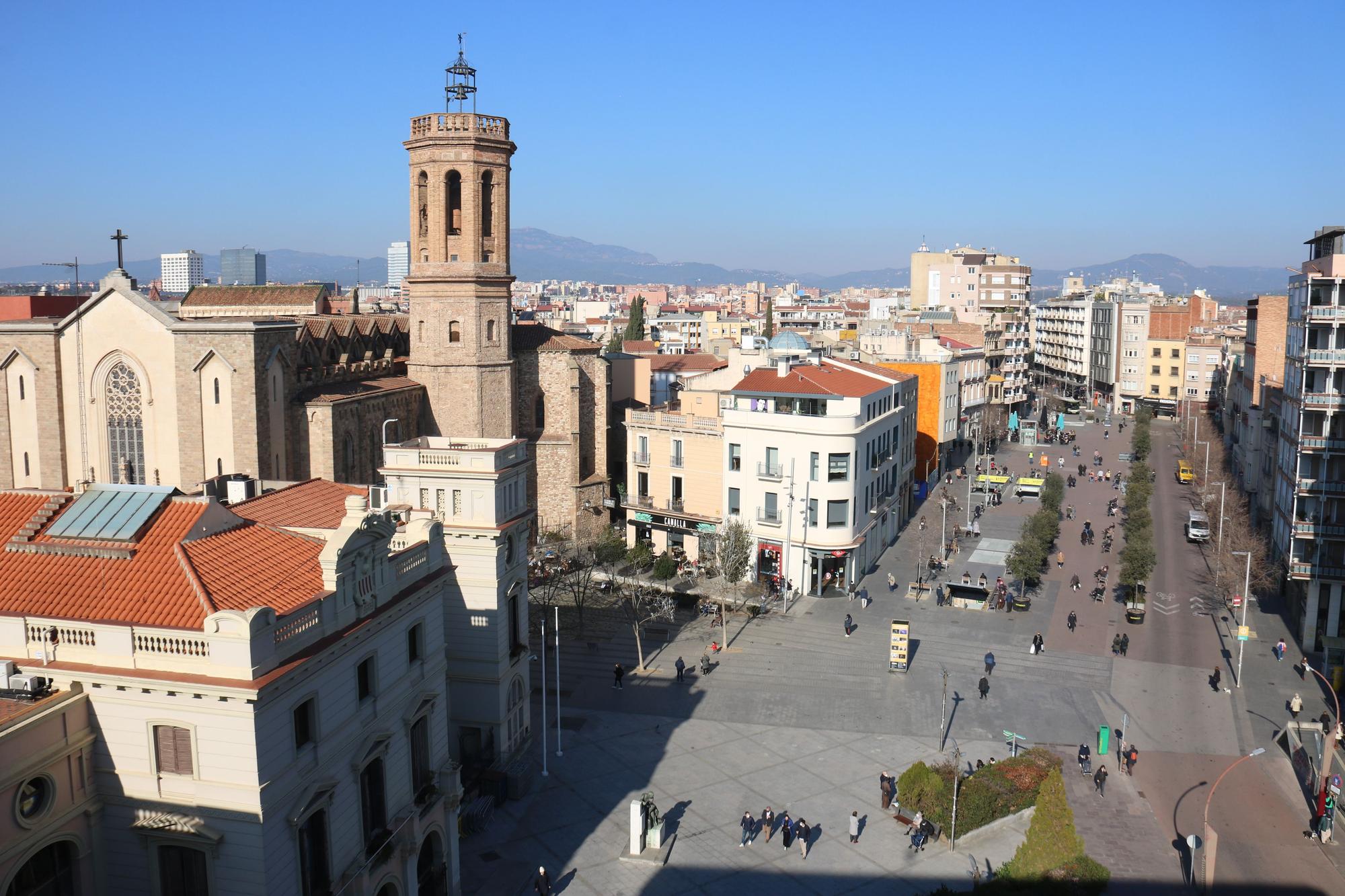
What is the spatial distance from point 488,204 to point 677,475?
1491 centimetres

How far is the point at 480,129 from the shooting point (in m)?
47.1

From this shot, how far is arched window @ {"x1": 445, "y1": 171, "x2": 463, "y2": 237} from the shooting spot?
4794 cm

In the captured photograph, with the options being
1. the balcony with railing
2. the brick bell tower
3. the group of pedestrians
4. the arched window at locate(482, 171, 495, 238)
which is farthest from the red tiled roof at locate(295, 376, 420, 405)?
the group of pedestrians

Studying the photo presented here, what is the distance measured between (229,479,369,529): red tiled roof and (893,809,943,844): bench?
14.9m

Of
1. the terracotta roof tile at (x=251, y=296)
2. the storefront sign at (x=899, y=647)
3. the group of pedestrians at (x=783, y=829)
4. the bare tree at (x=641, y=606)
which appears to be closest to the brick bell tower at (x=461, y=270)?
the bare tree at (x=641, y=606)

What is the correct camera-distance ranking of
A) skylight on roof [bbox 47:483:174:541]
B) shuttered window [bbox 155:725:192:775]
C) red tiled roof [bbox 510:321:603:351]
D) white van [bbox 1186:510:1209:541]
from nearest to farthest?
shuttered window [bbox 155:725:192:775] < skylight on roof [bbox 47:483:174:541] < red tiled roof [bbox 510:321:603:351] < white van [bbox 1186:510:1209:541]

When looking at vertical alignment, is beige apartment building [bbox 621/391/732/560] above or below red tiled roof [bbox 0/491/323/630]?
below

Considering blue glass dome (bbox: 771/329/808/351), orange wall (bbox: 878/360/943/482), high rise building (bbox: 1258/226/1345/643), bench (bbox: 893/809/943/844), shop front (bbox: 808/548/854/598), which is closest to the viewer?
bench (bbox: 893/809/943/844)

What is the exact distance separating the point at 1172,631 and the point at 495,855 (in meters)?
28.3

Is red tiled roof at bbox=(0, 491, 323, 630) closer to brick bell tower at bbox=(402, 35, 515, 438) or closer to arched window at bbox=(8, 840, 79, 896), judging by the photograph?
arched window at bbox=(8, 840, 79, 896)

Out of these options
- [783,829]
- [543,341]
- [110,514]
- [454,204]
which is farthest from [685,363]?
[110,514]

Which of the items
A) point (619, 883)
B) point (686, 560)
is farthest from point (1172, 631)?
point (619, 883)

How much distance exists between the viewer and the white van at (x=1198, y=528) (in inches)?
2199

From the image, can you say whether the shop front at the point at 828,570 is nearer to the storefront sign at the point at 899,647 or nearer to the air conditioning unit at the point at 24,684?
the storefront sign at the point at 899,647
